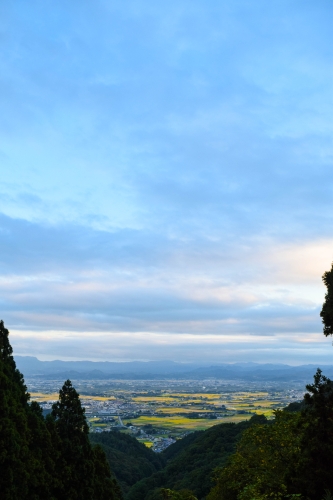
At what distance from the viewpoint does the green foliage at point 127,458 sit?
74438mm

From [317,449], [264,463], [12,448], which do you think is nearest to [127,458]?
[264,463]

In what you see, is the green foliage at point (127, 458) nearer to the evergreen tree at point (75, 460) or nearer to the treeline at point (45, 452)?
the evergreen tree at point (75, 460)

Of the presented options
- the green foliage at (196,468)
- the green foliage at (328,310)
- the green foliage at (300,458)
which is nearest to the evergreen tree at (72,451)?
the green foliage at (300,458)

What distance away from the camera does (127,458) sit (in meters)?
82.5

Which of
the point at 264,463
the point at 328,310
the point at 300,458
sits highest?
the point at 328,310

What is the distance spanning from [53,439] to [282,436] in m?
10.8

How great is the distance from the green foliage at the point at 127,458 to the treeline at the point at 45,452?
49661 millimetres

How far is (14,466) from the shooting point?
17516 mm

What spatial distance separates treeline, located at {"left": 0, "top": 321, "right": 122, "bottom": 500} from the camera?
1744 cm

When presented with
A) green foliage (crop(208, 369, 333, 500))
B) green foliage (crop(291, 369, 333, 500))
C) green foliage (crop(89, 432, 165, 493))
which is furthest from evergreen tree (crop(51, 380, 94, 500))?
green foliage (crop(89, 432, 165, 493))

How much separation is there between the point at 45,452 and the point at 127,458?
68.9m

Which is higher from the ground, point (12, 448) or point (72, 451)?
point (12, 448)

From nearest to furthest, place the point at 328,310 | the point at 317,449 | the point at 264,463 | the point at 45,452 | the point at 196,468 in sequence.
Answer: the point at 317,449
the point at 328,310
the point at 264,463
the point at 45,452
the point at 196,468

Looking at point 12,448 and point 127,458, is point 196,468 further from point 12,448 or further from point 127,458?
point 12,448
